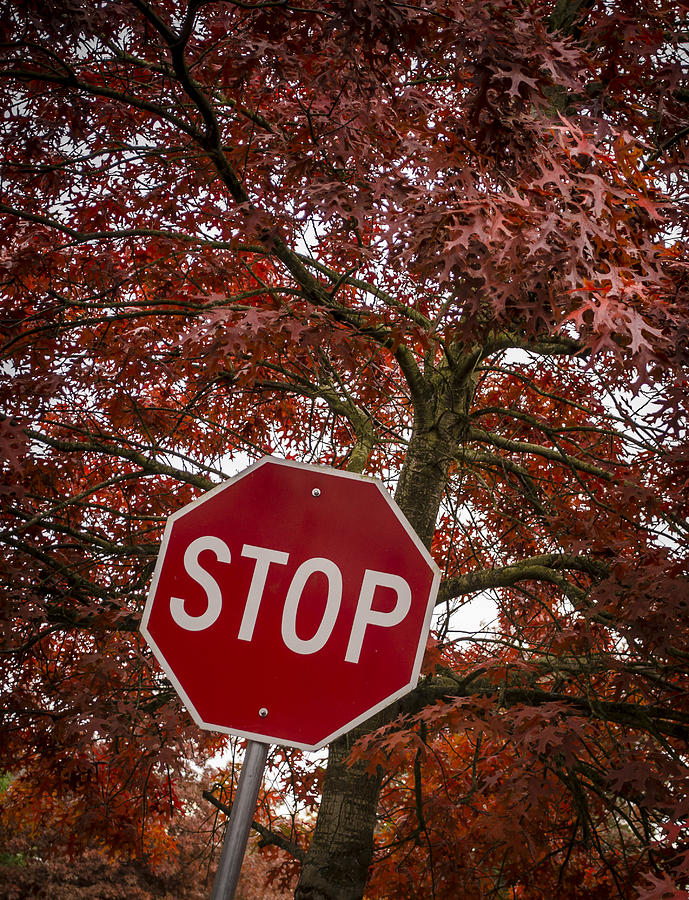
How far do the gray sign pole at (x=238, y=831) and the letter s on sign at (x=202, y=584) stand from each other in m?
0.33

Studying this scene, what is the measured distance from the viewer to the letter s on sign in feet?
5.63

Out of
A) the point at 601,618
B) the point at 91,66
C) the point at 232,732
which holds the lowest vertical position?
the point at 232,732

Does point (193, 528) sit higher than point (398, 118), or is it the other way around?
point (398, 118)

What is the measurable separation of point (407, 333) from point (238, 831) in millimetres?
2955

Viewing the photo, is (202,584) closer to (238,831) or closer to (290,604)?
(290,604)

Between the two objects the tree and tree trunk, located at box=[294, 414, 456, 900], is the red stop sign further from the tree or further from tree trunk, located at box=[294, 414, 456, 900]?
tree trunk, located at box=[294, 414, 456, 900]

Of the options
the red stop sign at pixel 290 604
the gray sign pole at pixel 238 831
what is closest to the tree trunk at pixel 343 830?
the red stop sign at pixel 290 604

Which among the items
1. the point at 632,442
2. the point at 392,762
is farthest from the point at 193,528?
the point at 632,442

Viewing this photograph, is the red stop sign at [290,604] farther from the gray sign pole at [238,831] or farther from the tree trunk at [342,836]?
the tree trunk at [342,836]

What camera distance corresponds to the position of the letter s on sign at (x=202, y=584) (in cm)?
171

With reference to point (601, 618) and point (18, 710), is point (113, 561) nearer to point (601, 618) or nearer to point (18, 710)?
point (18, 710)

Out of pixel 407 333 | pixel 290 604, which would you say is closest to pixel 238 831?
pixel 290 604

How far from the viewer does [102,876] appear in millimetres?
14062

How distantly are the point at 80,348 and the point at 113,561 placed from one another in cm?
172
